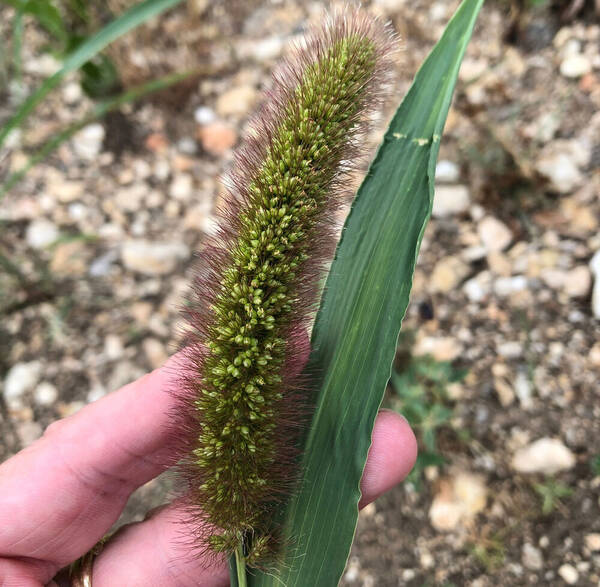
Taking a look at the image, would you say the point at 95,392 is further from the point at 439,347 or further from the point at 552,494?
the point at 552,494

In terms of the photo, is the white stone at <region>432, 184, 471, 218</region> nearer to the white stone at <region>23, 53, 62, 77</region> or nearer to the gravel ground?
the gravel ground

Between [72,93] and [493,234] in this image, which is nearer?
[493,234]

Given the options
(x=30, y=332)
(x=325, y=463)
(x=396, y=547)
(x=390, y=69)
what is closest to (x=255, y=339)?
(x=325, y=463)

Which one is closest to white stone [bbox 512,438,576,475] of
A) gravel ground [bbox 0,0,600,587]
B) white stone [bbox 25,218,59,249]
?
gravel ground [bbox 0,0,600,587]

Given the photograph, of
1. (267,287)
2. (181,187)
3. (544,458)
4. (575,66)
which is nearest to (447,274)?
(544,458)

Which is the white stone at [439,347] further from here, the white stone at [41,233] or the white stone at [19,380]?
the white stone at [41,233]
